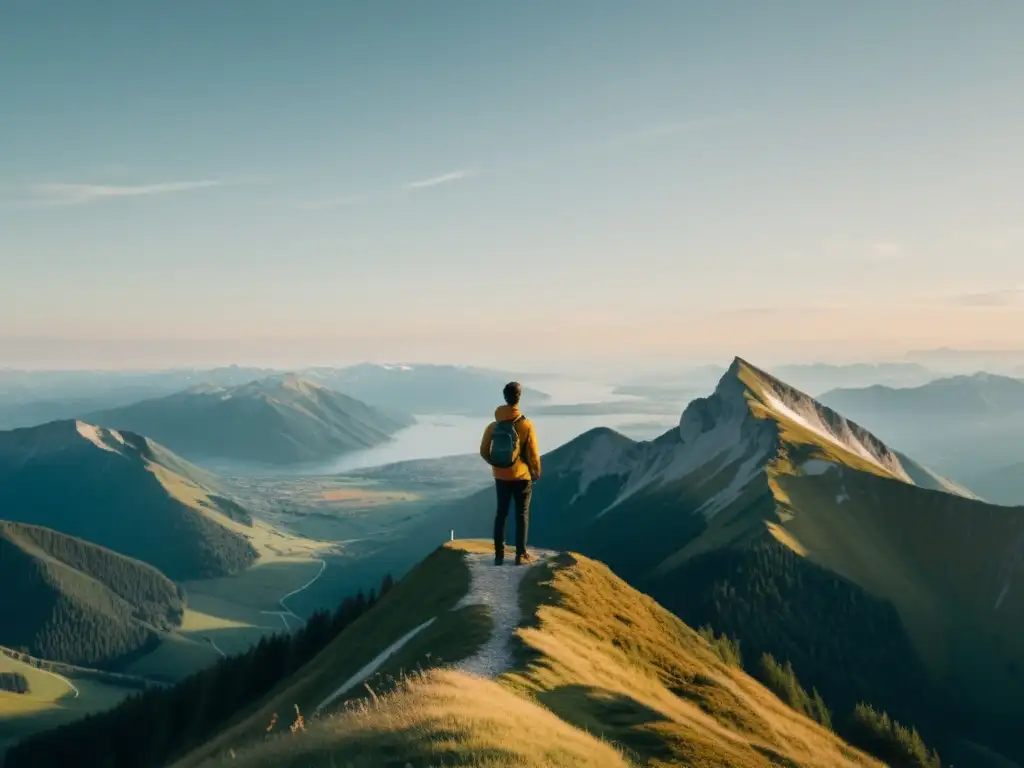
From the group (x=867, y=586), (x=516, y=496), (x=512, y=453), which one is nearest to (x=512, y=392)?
(x=512, y=453)

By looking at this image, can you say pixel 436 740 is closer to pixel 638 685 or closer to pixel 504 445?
pixel 504 445

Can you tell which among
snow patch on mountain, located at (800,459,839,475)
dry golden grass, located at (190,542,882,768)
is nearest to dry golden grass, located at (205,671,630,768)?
dry golden grass, located at (190,542,882,768)

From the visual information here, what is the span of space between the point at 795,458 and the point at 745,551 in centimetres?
4565

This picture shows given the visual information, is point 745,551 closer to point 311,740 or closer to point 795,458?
point 795,458

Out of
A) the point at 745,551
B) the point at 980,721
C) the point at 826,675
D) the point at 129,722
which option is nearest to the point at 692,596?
the point at 745,551

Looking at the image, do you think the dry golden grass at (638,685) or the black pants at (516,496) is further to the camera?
the black pants at (516,496)

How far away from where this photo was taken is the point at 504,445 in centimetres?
3347

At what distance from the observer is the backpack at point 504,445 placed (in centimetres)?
3334

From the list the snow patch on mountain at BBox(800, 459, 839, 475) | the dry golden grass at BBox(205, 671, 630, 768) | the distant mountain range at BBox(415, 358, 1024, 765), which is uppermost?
the dry golden grass at BBox(205, 671, 630, 768)

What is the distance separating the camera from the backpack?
3334 centimetres

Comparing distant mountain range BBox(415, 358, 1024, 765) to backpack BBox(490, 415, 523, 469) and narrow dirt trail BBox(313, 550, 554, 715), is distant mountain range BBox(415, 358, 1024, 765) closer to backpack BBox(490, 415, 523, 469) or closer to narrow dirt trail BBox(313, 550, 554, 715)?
narrow dirt trail BBox(313, 550, 554, 715)

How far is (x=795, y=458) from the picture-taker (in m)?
190

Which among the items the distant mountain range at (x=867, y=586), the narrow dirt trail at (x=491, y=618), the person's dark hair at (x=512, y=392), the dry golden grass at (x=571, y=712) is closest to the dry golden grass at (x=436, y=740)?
the dry golden grass at (x=571, y=712)

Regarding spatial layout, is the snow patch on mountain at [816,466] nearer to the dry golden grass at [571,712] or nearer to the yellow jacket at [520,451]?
the dry golden grass at [571,712]
